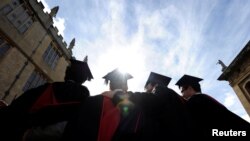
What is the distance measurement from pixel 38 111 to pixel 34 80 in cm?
1105

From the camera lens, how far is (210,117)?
9.95ft

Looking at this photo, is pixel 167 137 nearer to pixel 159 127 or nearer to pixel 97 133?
pixel 159 127

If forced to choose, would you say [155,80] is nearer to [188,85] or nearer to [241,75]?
[188,85]

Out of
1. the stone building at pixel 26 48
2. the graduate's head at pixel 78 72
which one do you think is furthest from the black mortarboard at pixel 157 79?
the stone building at pixel 26 48

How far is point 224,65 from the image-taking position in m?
15.7

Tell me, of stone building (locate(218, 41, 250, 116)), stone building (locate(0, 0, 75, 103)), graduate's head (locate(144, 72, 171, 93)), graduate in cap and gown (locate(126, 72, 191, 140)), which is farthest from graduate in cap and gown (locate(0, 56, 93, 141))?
stone building (locate(218, 41, 250, 116))

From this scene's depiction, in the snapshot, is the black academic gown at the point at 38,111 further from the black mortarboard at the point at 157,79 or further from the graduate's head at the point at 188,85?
the graduate's head at the point at 188,85

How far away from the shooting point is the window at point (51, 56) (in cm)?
1389

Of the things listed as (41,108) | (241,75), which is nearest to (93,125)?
(41,108)

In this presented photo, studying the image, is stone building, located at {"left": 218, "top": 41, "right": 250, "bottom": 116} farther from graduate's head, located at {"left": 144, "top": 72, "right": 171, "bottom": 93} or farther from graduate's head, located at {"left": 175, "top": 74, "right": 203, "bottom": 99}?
graduate's head, located at {"left": 144, "top": 72, "right": 171, "bottom": 93}

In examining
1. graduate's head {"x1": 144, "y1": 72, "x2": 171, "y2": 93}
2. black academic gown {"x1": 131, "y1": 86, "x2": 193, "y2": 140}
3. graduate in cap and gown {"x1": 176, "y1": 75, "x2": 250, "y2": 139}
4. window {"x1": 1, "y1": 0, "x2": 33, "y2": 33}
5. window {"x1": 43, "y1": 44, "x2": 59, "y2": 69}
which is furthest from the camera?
window {"x1": 43, "y1": 44, "x2": 59, "y2": 69}

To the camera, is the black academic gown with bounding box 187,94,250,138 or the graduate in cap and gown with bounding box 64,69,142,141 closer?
the graduate in cap and gown with bounding box 64,69,142,141

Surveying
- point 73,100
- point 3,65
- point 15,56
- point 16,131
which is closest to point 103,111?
point 73,100

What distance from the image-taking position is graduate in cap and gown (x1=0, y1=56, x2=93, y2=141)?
2.39m
